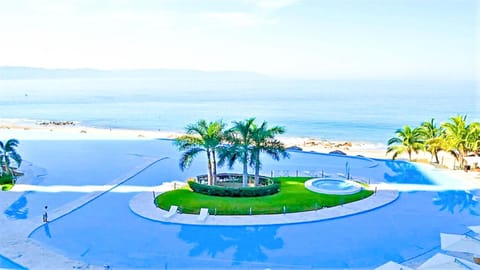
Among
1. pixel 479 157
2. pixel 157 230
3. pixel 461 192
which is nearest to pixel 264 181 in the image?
pixel 157 230

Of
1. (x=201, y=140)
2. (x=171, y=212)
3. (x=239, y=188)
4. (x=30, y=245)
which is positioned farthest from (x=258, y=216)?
(x=30, y=245)

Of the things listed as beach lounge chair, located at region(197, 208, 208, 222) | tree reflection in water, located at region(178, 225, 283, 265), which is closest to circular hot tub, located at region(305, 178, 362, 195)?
tree reflection in water, located at region(178, 225, 283, 265)

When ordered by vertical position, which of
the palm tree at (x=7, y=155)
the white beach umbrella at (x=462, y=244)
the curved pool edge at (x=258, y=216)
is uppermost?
the palm tree at (x=7, y=155)

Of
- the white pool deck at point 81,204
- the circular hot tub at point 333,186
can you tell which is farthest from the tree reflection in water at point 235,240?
the circular hot tub at point 333,186

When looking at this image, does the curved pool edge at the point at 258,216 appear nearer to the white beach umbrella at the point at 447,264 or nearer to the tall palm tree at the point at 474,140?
the white beach umbrella at the point at 447,264

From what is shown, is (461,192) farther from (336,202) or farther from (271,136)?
(271,136)

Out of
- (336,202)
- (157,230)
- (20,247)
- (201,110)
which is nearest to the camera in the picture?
Result: (20,247)
